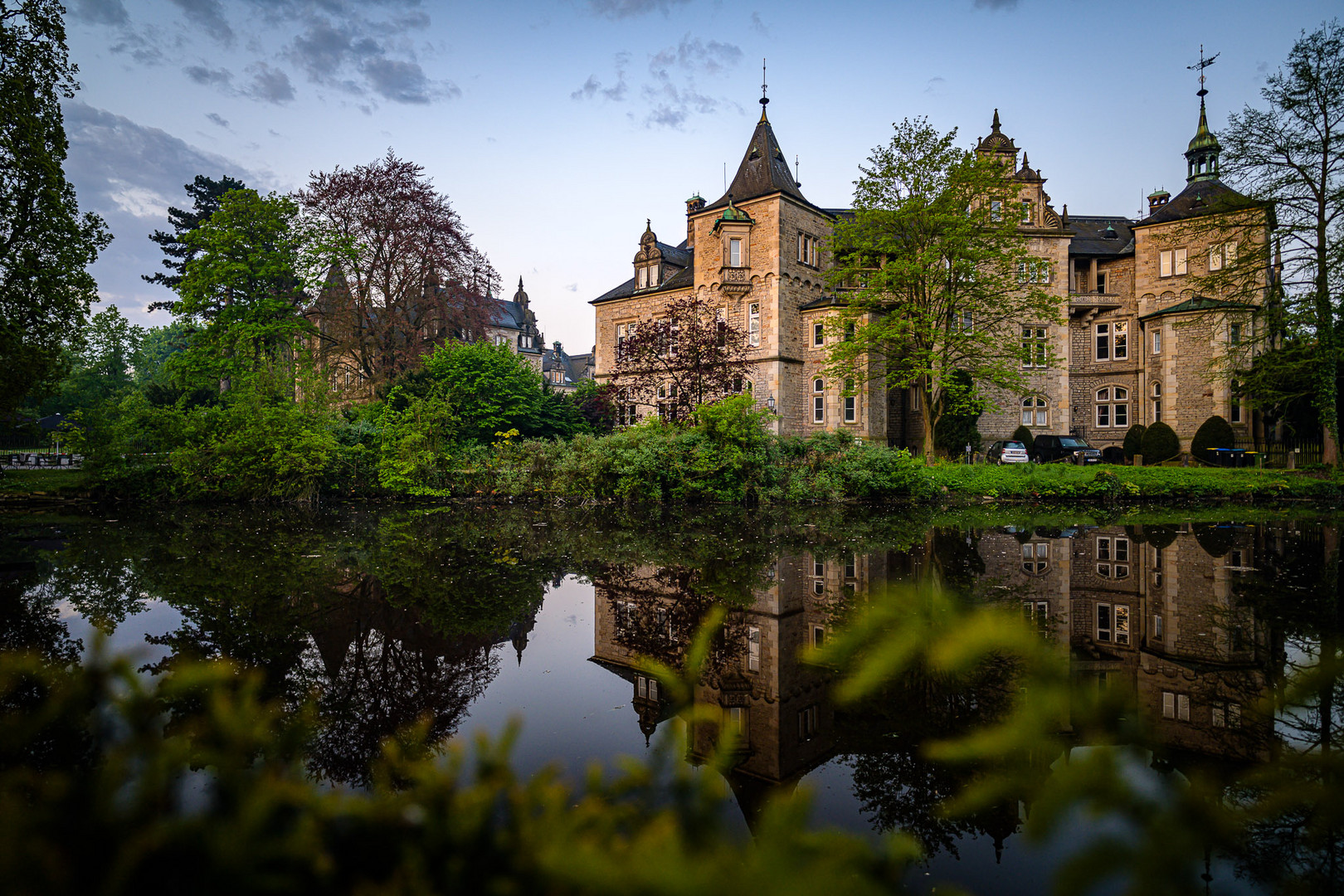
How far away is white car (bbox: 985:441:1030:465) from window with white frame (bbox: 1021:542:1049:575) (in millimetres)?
17066

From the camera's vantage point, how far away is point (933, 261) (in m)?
23.7

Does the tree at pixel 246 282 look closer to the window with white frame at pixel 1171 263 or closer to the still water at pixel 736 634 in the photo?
the still water at pixel 736 634

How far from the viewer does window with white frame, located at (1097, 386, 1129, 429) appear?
1328 inches

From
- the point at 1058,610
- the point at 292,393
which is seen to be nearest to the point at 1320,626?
the point at 1058,610

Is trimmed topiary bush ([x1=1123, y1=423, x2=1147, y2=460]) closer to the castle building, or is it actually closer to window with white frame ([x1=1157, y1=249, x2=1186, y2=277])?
the castle building

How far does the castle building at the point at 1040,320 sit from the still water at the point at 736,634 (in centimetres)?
2036

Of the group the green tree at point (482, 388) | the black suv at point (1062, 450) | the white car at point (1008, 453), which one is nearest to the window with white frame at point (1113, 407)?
the black suv at point (1062, 450)

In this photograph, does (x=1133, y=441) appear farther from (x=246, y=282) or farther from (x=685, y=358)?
(x=246, y=282)

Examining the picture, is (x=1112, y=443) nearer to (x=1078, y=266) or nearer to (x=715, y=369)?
(x=1078, y=266)

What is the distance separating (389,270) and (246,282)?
5.47 metres

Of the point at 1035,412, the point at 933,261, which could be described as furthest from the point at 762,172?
the point at 1035,412

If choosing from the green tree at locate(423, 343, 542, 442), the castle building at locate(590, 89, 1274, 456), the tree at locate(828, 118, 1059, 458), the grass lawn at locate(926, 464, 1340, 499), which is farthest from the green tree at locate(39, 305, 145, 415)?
the grass lawn at locate(926, 464, 1340, 499)

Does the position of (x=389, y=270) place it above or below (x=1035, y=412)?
above

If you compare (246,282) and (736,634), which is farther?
(246,282)
